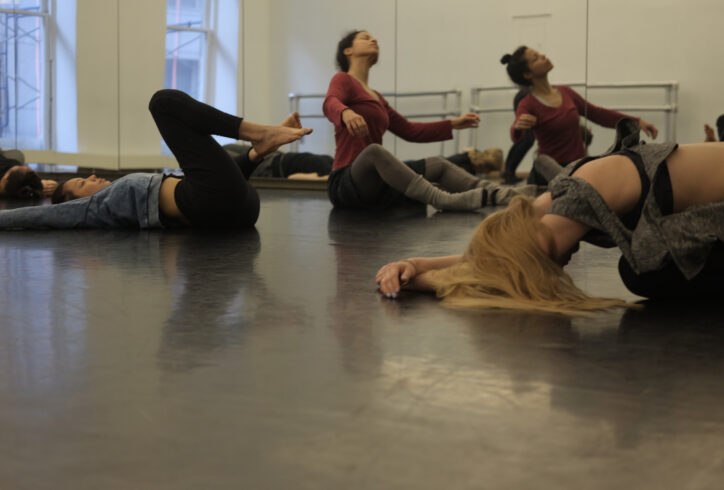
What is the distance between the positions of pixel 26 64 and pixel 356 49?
357cm

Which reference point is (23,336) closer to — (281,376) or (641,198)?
(281,376)

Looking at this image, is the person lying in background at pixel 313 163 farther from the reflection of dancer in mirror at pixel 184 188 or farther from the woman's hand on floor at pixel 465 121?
the reflection of dancer in mirror at pixel 184 188

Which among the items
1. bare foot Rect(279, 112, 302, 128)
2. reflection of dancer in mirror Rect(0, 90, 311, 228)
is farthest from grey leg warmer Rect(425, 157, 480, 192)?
bare foot Rect(279, 112, 302, 128)

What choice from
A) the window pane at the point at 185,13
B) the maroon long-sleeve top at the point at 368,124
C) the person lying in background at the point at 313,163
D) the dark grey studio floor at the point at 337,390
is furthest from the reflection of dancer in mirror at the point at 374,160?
the window pane at the point at 185,13

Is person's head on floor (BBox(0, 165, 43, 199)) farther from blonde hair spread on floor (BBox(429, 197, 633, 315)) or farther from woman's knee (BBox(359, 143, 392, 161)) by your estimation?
blonde hair spread on floor (BBox(429, 197, 633, 315))

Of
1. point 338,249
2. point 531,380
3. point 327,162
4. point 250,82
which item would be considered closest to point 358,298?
point 531,380

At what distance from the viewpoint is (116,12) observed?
22.9 feet

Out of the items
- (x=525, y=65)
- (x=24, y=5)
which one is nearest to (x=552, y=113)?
(x=525, y=65)

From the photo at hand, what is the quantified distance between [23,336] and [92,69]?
5980 mm

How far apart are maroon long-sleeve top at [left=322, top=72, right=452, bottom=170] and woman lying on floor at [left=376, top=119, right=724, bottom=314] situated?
8.36ft

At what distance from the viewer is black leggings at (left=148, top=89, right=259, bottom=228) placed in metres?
2.76

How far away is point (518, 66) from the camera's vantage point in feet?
19.8

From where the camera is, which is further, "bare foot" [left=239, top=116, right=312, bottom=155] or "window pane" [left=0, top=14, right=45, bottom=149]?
"window pane" [left=0, top=14, right=45, bottom=149]

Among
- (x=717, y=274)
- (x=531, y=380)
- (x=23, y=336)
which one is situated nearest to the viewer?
(x=531, y=380)
